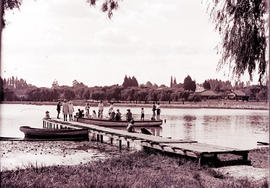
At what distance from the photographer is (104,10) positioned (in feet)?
30.6

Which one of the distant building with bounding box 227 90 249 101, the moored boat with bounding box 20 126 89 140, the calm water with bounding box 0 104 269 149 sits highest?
the distant building with bounding box 227 90 249 101

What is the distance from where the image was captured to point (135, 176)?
10.5m

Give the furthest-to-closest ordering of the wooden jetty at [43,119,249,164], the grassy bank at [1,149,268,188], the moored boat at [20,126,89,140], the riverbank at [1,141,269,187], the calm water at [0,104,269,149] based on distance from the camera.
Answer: the calm water at [0,104,269,149]
the moored boat at [20,126,89,140]
the wooden jetty at [43,119,249,164]
the riverbank at [1,141,269,187]
the grassy bank at [1,149,268,188]

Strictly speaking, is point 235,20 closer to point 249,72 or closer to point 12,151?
point 249,72

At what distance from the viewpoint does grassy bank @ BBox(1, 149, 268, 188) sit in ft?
29.7

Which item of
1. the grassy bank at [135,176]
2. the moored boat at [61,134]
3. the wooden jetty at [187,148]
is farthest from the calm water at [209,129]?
the wooden jetty at [187,148]

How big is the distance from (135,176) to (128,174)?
0.63 meters

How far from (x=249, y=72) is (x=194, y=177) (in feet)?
13.3

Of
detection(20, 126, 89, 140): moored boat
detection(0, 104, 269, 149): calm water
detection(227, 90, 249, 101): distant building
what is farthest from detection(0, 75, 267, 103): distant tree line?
detection(20, 126, 89, 140): moored boat

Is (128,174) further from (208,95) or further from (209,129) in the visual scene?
(208,95)

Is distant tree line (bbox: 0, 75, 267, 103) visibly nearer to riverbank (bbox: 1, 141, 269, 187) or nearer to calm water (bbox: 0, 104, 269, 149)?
calm water (bbox: 0, 104, 269, 149)

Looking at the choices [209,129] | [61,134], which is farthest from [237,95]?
[61,134]

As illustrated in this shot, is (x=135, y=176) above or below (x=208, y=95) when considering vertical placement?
below

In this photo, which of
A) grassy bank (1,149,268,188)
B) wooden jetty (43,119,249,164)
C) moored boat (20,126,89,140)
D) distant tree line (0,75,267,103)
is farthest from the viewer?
distant tree line (0,75,267,103)
